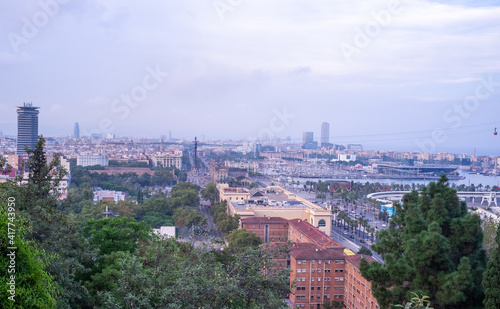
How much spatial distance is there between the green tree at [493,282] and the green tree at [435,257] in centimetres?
25

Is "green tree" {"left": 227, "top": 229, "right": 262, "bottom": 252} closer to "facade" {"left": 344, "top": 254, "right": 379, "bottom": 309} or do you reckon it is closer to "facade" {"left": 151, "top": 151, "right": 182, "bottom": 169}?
"facade" {"left": 344, "top": 254, "right": 379, "bottom": 309}

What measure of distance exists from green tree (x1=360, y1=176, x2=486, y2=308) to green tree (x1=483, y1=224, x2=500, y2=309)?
0.25 metres

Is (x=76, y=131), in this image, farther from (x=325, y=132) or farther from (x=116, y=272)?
(x=116, y=272)

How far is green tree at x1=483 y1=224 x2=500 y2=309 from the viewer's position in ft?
13.4

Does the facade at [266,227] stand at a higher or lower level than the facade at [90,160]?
lower

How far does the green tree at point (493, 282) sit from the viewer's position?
4090 mm

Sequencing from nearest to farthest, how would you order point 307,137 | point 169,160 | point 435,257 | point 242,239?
point 435,257 < point 242,239 < point 169,160 < point 307,137

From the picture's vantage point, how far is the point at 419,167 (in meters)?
58.8

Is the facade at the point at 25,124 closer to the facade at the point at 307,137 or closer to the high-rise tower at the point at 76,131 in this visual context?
the high-rise tower at the point at 76,131

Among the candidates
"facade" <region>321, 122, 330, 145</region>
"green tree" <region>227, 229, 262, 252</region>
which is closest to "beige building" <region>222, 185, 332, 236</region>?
"green tree" <region>227, 229, 262, 252</region>

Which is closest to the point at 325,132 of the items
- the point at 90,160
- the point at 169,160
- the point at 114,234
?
the point at 169,160

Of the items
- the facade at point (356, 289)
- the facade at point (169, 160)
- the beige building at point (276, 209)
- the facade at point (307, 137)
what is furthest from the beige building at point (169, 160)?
the facade at point (307, 137)

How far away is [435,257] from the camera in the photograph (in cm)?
475

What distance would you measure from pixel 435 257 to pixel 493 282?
2.33 ft
